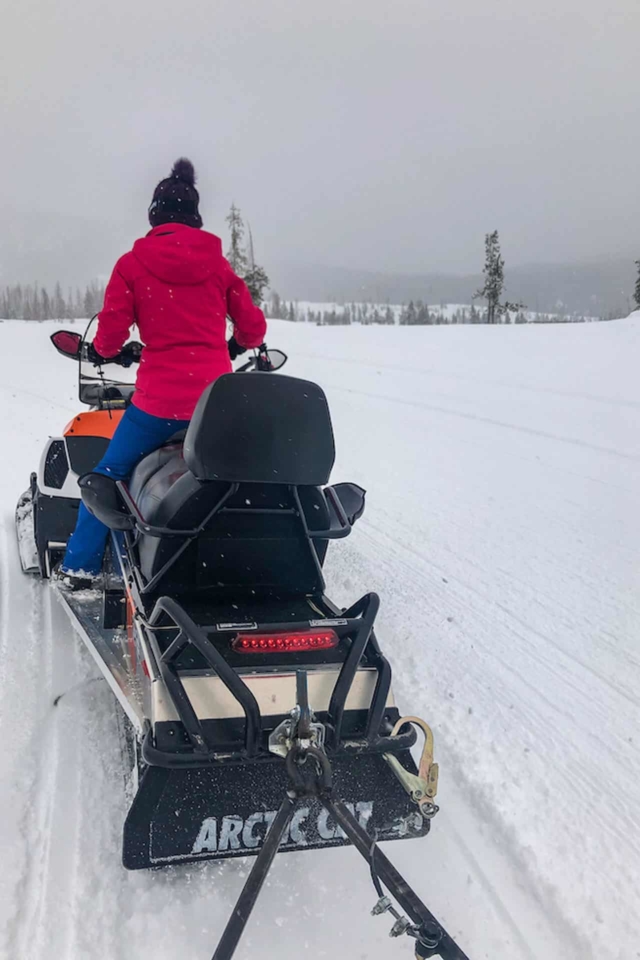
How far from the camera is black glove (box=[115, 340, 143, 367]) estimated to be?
367 centimetres

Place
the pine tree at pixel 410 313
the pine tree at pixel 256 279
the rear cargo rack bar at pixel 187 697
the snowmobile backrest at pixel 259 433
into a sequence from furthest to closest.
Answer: the pine tree at pixel 410 313 < the pine tree at pixel 256 279 < the snowmobile backrest at pixel 259 433 < the rear cargo rack bar at pixel 187 697

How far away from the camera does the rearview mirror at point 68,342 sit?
3.63 meters

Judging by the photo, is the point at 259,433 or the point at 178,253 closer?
the point at 259,433

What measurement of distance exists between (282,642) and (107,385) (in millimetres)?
2427

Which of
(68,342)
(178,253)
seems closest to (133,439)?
(178,253)

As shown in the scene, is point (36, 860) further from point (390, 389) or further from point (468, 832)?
point (390, 389)

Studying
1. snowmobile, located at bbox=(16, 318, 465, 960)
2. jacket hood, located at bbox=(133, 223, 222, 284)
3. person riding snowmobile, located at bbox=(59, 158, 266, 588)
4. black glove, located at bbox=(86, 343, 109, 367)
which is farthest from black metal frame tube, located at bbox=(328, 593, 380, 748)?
black glove, located at bbox=(86, 343, 109, 367)

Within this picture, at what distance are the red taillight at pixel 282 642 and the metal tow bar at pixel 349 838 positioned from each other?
0.45 feet

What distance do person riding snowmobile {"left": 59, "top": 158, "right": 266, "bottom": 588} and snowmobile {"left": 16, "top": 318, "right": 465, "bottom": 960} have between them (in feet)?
0.51

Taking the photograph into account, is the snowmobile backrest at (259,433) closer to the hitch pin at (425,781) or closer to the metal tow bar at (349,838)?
the metal tow bar at (349,838)

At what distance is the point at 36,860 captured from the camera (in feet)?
6.89

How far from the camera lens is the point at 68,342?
3.65 meters

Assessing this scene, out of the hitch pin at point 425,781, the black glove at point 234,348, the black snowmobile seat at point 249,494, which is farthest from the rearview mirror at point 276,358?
the hitch pin at point 425,781

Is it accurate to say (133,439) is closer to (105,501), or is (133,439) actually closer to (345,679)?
(105,501)
